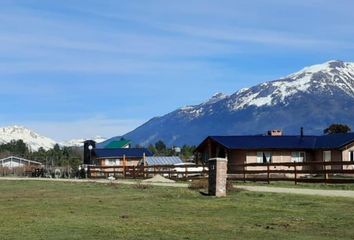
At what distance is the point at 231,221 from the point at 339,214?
3.11 m

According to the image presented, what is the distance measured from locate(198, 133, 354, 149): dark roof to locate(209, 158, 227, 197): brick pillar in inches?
1449

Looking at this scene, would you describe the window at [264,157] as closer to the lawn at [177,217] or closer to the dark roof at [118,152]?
the dark roof at [118,152]

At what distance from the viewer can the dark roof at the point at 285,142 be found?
60875 mm

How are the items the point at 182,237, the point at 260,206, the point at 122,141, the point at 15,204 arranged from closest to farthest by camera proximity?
the point at 182,237 → the point at 260,206 → the point at 15,204 → the point at 122,141

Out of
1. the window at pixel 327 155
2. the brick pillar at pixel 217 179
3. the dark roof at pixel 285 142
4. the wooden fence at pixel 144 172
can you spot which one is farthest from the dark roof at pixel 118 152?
the brick pillar at pixel 217 179

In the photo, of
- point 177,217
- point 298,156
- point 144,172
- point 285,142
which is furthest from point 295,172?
point 285,142

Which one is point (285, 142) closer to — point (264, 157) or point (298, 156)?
point (298, 156)

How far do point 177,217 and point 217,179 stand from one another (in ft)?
21.4

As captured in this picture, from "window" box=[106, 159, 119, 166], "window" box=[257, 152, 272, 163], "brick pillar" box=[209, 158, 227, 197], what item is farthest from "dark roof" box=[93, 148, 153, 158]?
"brick pillar" box=[209, 158, 227, 197]

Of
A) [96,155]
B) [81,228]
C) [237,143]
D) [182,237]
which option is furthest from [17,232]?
[96,155]

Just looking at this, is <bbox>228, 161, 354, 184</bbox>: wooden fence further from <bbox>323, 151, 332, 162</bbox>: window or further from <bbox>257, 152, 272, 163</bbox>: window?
<bbox>323, 151, 332, 162</bbox>: window

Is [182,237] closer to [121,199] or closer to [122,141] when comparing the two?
[121,199]

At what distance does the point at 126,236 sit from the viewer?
44.8ft

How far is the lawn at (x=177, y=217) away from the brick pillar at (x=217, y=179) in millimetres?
418
